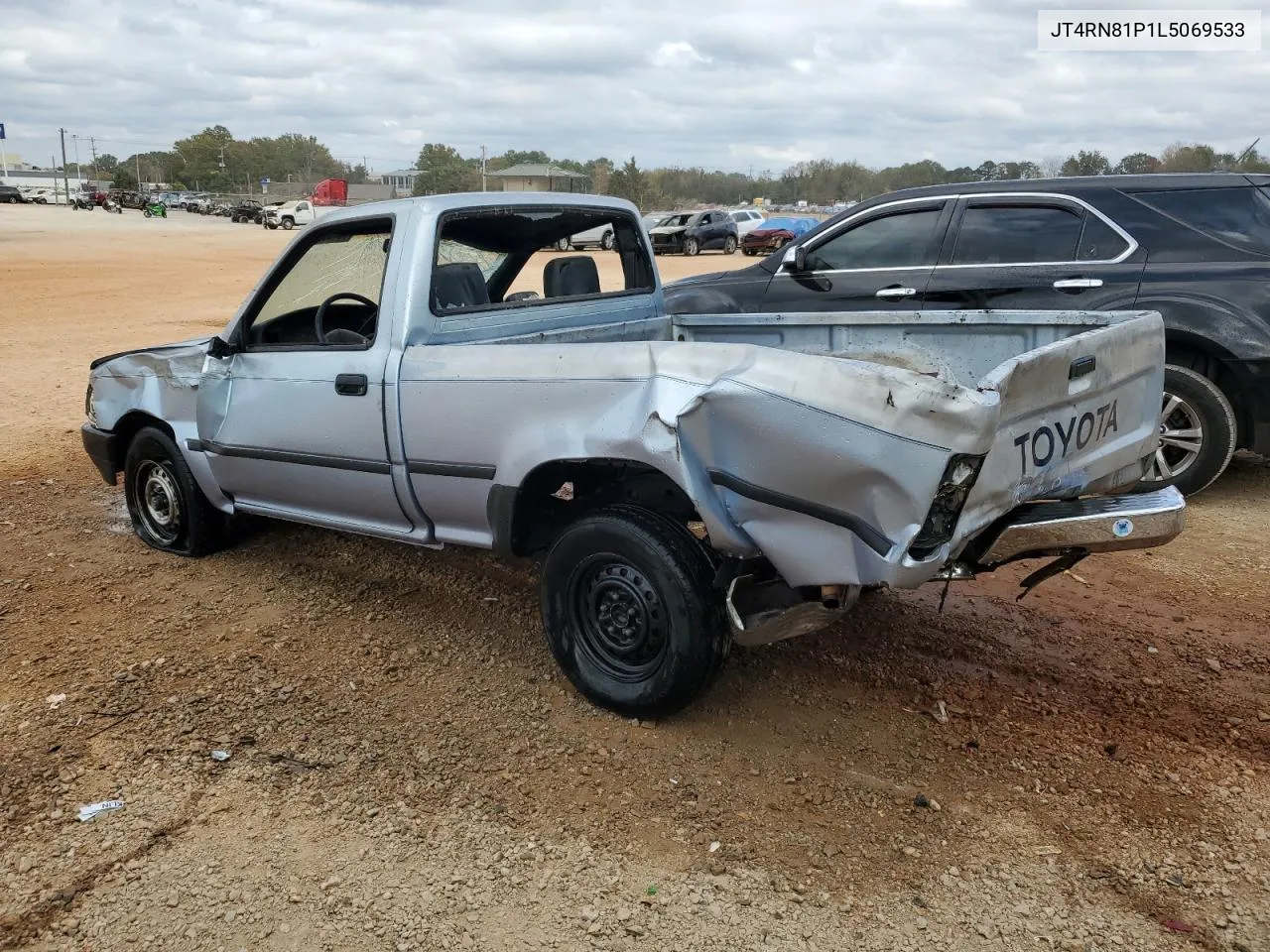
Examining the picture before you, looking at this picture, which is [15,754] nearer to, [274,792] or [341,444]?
[274,792]

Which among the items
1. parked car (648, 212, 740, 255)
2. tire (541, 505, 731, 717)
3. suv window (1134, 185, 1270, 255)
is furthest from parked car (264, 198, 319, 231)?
tire (541, 505, 731, 717)

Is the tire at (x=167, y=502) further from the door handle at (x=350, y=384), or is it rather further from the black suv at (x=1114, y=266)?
the black suv at (x=1114, y=266)

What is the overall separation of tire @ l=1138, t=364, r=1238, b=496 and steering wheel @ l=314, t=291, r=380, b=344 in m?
4.32

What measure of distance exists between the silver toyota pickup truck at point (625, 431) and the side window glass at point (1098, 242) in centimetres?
233

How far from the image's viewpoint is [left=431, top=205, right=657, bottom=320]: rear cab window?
4.26 metres

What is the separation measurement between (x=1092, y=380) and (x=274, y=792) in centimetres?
295

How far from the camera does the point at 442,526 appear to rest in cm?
416

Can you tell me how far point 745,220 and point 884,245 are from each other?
3209 centimetres

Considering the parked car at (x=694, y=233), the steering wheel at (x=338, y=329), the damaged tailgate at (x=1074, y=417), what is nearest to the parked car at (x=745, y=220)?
the parked car at (x=694, y=233)

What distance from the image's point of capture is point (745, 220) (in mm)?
38031

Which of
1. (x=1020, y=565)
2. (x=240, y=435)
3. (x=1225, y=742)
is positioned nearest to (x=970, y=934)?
(x=1225, y=742)

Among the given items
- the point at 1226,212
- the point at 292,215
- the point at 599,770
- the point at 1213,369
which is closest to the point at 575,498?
the point at 599,770

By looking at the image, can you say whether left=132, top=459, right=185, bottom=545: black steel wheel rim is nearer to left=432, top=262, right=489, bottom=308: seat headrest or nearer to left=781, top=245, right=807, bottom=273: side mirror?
left=432, top=262, right=489, bottom=308: seat headrest

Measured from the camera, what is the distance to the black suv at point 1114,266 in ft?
19.0
